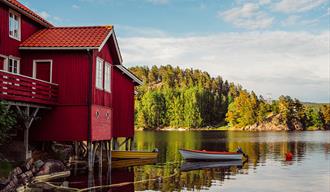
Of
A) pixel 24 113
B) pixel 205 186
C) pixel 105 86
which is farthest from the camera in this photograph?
pixel 105 86

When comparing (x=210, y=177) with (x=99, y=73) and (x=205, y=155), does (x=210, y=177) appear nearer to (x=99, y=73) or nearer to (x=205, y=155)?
(x=205, y=155)

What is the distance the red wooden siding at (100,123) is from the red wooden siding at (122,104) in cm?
485

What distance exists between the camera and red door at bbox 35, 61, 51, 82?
96.7 feet

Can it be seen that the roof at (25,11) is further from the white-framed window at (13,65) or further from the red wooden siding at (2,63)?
the red wooden siding at (2,63)

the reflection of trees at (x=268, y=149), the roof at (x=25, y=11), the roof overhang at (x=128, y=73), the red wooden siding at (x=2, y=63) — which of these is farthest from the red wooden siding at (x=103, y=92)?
the reflection of trees at (x=268, y=149)

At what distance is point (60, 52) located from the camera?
29297 mm

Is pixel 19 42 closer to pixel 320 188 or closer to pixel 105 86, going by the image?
pixel 105 86

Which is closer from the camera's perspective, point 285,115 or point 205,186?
point 205,186

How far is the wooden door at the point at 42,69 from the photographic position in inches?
1160

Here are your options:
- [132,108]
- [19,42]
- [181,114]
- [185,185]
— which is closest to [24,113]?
[19,42]

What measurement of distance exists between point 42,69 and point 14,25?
3460 mm

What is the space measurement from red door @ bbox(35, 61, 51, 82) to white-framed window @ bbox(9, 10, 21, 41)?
7.22 ft

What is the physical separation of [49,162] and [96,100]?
536 centimetres

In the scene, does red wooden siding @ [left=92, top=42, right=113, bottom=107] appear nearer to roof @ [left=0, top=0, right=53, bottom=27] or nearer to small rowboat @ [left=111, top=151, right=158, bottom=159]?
roof @ [left=0, top=0, right=53, bottom=27]
